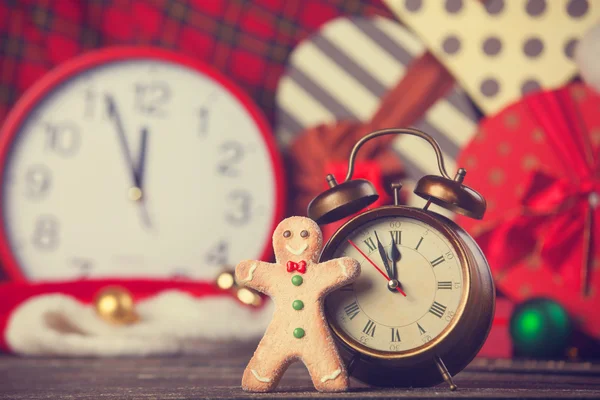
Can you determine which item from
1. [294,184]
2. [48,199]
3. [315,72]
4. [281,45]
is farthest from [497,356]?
[48,199]

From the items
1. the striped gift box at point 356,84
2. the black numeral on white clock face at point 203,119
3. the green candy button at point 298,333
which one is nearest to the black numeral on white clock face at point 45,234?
the black numeral on white clock face at point 203,119

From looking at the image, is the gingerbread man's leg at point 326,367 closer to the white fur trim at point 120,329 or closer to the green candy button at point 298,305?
the green candy button at point 298,305

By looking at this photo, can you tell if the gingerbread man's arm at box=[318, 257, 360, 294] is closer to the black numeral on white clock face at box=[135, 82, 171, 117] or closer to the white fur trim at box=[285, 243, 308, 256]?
the white fur trim at box=[285, 243, 308, 256]

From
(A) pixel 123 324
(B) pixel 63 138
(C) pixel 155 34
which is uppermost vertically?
(C) pixel 155 34

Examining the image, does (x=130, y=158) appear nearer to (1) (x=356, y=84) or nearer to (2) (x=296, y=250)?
(1) (x=356, y=84)

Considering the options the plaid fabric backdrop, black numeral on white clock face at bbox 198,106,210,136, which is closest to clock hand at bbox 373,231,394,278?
black numeral on white clock face at bbox 198,106,210,136

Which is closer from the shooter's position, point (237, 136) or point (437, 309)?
point (437, 309)

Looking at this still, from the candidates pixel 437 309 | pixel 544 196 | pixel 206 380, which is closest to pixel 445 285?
pixel 437 309
